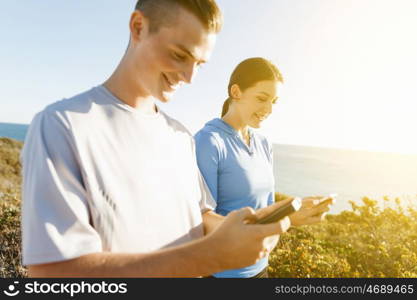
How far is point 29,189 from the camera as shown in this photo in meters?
0.86

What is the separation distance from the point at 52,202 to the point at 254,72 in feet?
6.87

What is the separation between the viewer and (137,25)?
1300 mm

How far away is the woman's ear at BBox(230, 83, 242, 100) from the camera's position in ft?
8.47

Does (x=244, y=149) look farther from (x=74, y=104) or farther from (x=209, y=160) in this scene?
(x=74, y=104)

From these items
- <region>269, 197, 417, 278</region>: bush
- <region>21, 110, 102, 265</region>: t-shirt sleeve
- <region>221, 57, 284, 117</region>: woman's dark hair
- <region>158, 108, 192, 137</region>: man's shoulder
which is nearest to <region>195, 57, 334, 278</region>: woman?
<region>221, 57, 284, 117</region>: woman's dark hair

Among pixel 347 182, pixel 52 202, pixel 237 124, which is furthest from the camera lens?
pixel 347 182

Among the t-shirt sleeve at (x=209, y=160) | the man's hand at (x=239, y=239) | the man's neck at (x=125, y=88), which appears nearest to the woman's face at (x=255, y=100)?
the t-shirt sleeve at (x=209, y=160)

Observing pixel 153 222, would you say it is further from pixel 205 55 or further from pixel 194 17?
pixel 194 17

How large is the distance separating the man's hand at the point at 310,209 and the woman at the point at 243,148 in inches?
24.2

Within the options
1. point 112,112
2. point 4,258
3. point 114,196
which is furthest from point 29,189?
point 4,258

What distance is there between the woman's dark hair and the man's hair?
4.10ft

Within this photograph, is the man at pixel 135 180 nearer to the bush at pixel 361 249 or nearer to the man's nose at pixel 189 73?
the man's nose at pixel 189 73

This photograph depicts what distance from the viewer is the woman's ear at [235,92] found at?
102 inches

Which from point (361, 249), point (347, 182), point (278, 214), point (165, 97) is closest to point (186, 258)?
point (278, 214)
